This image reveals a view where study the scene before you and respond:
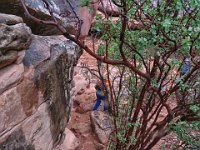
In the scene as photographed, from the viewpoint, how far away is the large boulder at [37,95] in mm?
2301

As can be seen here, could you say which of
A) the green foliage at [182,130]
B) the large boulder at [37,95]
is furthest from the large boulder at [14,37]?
the green foliage at [182,130]

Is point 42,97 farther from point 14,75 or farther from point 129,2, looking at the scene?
point 129,2

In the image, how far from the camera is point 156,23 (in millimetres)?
1964

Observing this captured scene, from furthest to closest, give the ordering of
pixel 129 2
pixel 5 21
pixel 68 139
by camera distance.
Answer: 1. pixel 68 139
2. pixel 5 21
3. pixel 129 2

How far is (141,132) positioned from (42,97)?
943mm

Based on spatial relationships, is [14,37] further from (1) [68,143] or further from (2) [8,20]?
(1) [68,143]

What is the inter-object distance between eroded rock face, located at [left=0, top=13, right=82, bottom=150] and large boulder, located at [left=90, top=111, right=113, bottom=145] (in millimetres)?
781

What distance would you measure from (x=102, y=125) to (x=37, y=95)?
5.34 feet

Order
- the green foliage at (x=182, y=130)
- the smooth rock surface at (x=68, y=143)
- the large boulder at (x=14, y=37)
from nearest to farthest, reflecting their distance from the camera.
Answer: the large boulder at (x=14, y=37) → the green foliage at (x=182, y=130) → the smooth rock surface at (x=68, y=143)

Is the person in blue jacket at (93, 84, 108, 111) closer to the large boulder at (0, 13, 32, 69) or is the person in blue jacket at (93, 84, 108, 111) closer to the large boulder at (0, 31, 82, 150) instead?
the large boulder at (0, 31, 82, 150)

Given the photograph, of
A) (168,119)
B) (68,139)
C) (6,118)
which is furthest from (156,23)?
(68,139)

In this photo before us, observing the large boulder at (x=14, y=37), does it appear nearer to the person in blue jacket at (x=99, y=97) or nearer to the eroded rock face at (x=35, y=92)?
the eroded rock face at (x=35, y=92)

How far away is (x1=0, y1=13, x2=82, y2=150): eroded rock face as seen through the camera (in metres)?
2.28

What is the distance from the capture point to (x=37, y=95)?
Answer: 264 centimetres
